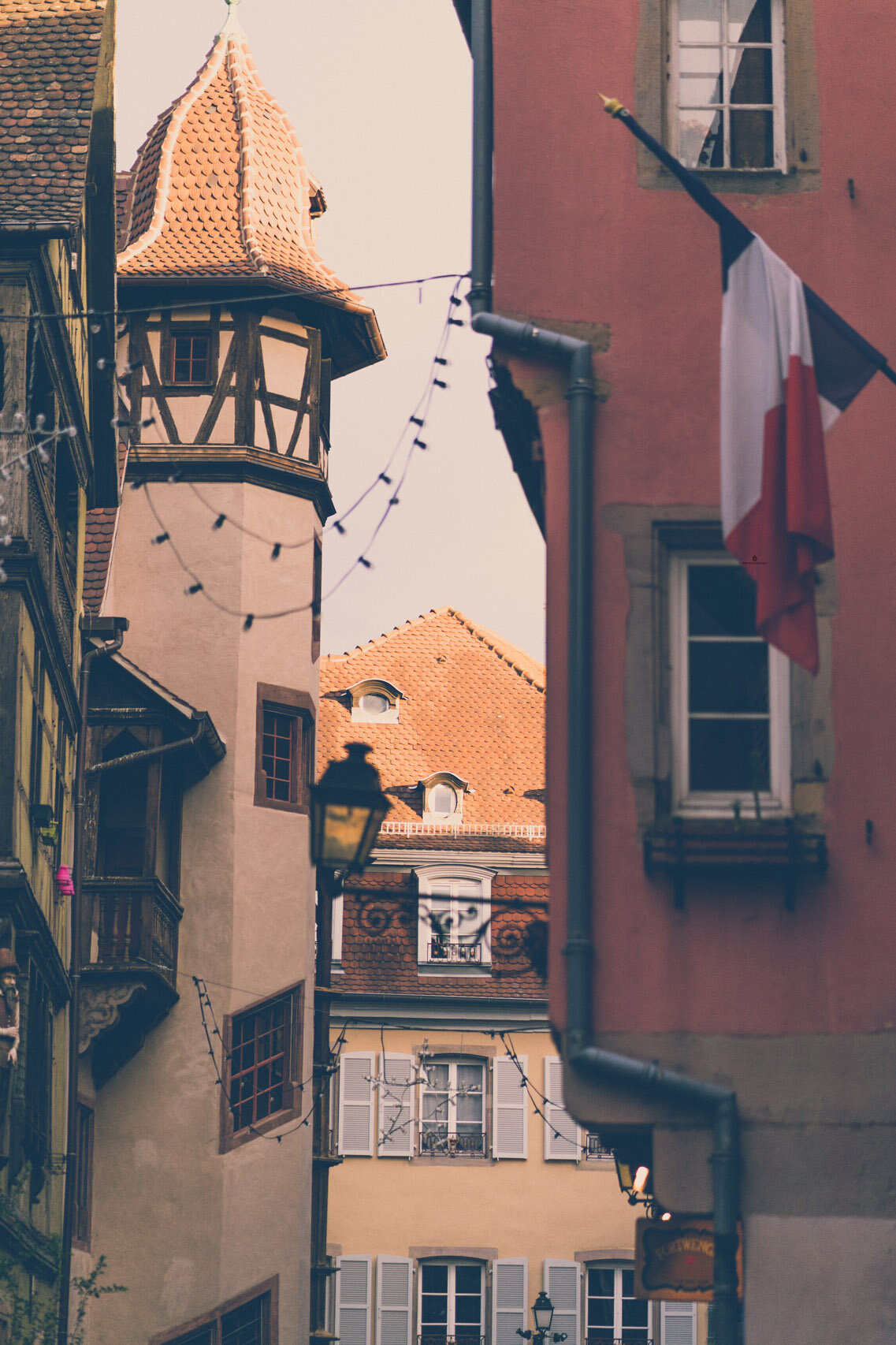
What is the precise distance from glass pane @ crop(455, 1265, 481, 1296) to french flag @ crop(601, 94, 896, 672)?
26.0m

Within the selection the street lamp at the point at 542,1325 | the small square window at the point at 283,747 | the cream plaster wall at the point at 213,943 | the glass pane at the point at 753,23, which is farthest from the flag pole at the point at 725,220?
the street lamp at the point at 542,1325

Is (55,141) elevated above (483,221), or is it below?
Answer: above

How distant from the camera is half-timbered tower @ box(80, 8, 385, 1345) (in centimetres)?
2517

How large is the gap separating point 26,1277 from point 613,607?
35.3 feet

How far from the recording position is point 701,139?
945cm

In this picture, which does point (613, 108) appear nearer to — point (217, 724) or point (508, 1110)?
point (217, 724)

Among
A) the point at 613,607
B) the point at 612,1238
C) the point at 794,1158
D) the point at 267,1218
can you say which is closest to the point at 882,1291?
the point at 794,1158

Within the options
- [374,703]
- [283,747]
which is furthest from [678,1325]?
[374,703]

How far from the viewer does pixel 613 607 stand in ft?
28.7

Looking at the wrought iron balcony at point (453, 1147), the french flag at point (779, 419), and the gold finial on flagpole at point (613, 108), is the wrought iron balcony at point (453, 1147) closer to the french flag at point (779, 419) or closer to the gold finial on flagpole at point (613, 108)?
the french flag at point (779, 419)

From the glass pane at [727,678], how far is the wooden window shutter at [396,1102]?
81.5ft

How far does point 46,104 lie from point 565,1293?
2002 centimetres

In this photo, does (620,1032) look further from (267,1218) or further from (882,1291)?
(267,1218)

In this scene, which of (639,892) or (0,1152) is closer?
(639,892)
